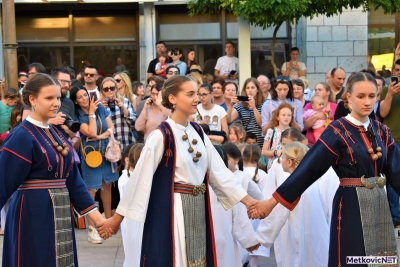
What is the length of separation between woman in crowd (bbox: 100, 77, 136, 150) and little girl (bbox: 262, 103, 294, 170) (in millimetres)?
1808

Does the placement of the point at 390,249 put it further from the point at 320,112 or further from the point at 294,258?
the point at 320,112

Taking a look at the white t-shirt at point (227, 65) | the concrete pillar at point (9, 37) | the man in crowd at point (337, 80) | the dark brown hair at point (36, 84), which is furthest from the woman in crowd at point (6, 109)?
the white t-shirt at point (227, 65)

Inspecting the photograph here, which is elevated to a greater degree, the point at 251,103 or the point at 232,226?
the point at 251,103

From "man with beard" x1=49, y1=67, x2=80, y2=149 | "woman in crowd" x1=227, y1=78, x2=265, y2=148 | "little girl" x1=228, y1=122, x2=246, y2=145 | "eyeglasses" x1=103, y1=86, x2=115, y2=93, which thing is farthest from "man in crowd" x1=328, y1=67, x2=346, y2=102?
"man with beard" x1=49, y1=67, x2=80, y2=149

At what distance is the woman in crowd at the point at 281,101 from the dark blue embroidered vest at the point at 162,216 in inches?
172

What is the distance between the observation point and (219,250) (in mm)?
7348

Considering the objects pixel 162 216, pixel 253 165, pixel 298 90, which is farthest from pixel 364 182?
pixel 298 90

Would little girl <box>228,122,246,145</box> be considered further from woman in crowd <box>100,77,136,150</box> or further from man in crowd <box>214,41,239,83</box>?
man in crowd <box>214,41,239,83</box>

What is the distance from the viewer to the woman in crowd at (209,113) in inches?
393

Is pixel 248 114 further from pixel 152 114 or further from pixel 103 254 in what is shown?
pixel 103 254

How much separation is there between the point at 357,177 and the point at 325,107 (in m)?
4.63

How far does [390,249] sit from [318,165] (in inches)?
31.0

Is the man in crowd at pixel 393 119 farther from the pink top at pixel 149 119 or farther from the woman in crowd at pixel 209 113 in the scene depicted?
the pink top at pixel 149 119

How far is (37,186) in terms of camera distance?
5.70m
